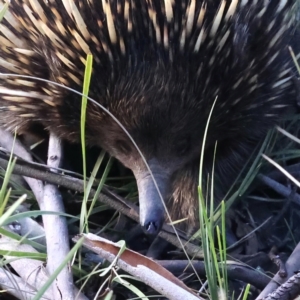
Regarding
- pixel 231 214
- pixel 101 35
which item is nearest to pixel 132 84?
pixel 101 35

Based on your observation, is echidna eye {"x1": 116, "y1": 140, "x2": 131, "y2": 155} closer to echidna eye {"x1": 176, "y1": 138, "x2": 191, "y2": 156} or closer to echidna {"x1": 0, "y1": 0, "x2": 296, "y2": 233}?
echidna {"x1": 0, "y1": 0, "x2": 296, "y2": 233}

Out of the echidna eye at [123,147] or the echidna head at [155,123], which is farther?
the echidna eye at [123,147]

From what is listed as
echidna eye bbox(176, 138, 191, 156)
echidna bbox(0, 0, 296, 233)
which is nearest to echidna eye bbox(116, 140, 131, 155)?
echidna bbox(0, 0, 296, 233)

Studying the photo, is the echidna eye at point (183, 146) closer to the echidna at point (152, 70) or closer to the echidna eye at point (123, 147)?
the echidna at point (152, 70)

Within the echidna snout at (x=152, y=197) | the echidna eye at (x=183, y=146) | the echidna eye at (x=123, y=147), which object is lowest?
the echidna snout at (x=152, y=197)

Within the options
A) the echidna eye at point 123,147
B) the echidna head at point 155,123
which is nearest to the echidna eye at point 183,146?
the echidna head at point 155,123

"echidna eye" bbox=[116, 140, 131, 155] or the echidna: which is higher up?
the echidna

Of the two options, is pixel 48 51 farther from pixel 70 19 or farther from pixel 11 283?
pixel 11 283
